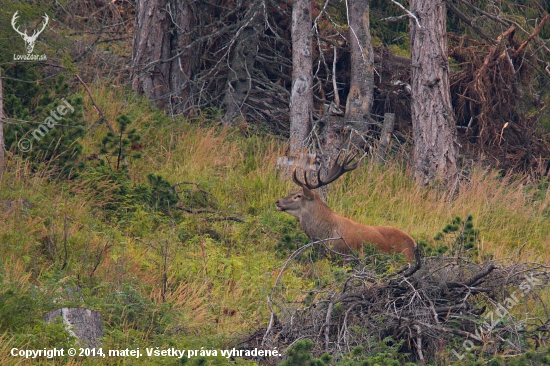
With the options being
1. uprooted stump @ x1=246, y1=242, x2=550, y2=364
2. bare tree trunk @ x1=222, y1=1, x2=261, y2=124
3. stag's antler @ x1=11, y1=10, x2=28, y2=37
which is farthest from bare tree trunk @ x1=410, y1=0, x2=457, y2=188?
stag's antler @ x1=11, y1=10, x2=28, y2=37

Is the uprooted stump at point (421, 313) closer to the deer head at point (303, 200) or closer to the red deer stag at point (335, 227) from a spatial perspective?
the red deer stag at point (335, 227)

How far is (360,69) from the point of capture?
13.4 m

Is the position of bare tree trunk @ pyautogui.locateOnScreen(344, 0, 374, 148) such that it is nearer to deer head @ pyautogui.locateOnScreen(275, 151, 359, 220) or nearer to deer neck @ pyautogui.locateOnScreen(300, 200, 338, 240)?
deer head @ pyautogui.locateOnScreen(275, 151, 359, 220)

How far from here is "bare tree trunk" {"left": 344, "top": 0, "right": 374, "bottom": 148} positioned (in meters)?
13.3

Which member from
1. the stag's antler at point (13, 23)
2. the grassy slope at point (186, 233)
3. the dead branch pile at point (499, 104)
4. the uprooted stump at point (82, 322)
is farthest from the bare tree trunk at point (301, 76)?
the uprooted stump at point (82, 322)

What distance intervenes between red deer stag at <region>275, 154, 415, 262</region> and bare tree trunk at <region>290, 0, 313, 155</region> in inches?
90.8

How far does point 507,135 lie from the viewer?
47.6ft

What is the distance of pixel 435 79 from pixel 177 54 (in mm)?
4188

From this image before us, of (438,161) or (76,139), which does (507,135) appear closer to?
(438,161)

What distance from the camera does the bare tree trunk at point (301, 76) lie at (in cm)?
1252

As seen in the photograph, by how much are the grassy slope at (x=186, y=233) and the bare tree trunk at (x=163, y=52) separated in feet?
2.65

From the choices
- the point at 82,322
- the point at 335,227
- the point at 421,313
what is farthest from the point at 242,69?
the point at 82,322

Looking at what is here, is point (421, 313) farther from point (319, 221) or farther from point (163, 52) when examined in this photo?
point (163, 52)

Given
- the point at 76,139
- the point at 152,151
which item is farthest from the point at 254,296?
the point at 152,151
